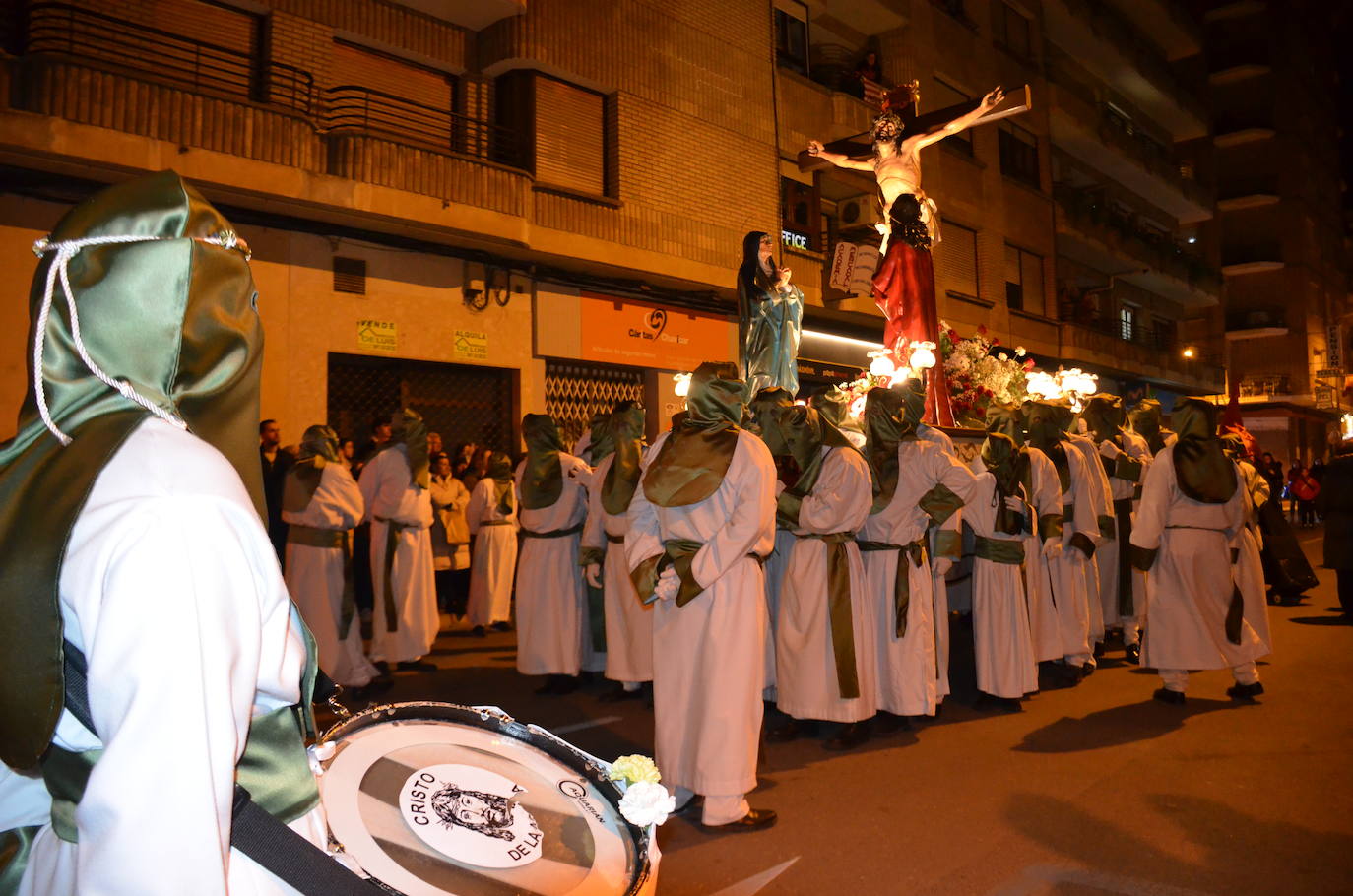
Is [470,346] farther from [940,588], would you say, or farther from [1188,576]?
[1188,576]

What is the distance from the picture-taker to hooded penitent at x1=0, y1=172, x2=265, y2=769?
1.18m

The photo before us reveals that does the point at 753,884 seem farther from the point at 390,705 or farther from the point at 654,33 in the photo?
the point at 654,33

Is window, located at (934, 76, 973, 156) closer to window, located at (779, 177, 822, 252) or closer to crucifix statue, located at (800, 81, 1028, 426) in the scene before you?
window, located at (779, 177, 822, 252)

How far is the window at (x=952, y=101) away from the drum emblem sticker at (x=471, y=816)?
2130cm

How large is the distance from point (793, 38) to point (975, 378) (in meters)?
12.1

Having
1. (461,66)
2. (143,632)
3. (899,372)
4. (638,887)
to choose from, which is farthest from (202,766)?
(461,66)

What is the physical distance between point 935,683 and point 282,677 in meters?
5.65

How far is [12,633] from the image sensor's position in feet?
3.84

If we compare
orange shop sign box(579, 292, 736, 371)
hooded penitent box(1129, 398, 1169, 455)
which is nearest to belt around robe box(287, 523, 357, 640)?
orange shop sign box(579, 292, 736, 371)

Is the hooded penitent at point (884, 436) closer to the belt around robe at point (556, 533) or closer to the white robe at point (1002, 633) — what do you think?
the white robe at point (1002, 633)

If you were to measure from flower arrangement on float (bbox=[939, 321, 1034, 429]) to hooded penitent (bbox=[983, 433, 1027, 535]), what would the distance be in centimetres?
132

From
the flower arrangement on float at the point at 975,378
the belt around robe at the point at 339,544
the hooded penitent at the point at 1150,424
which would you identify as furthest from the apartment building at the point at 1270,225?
the belt around robe at the point at 339,544

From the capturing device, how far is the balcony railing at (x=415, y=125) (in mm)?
11062

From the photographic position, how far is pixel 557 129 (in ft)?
43.8
